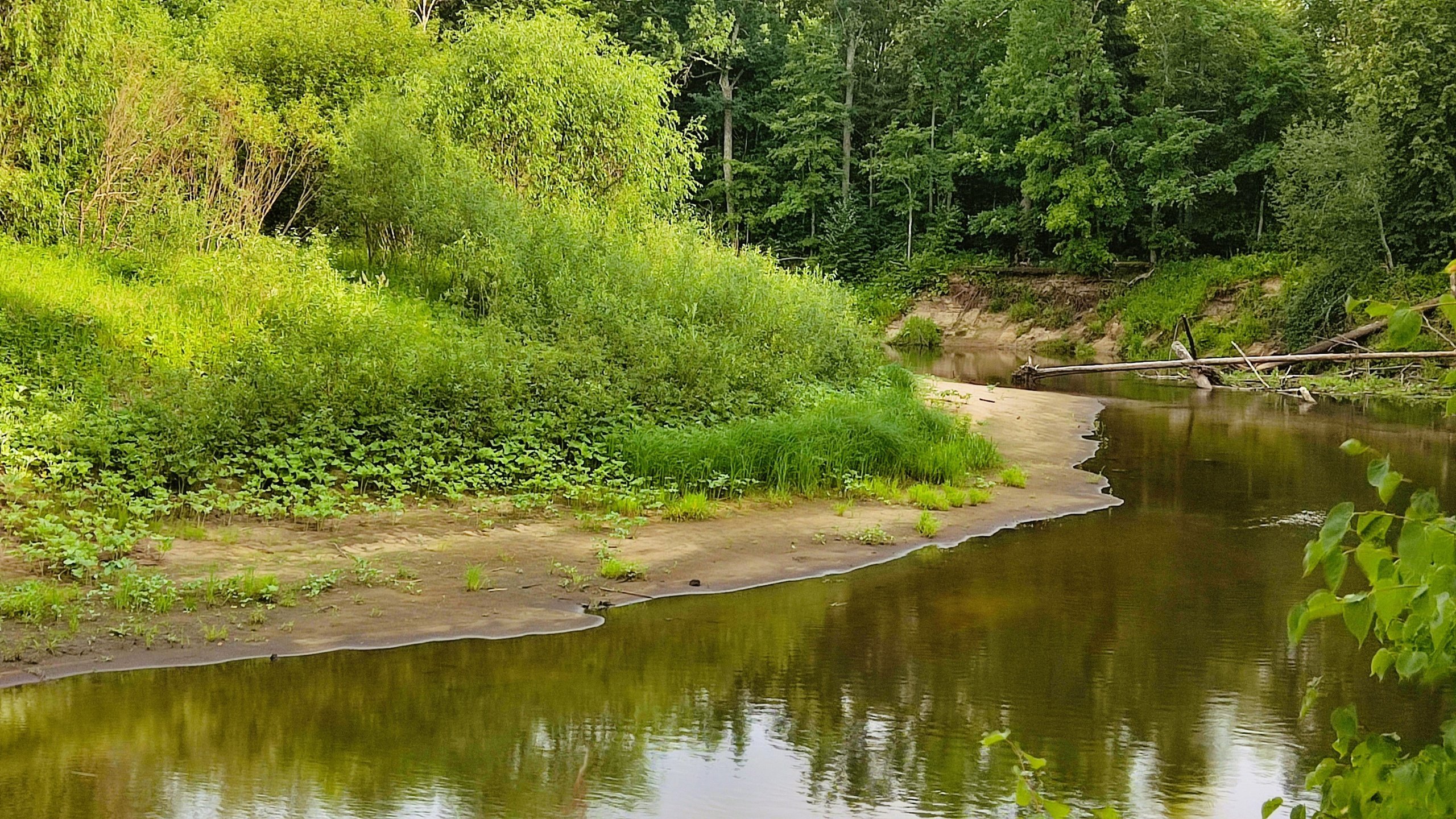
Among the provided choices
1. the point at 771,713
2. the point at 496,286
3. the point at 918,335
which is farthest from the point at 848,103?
the point at 771,713

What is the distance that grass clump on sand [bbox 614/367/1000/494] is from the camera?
1327 centimetres

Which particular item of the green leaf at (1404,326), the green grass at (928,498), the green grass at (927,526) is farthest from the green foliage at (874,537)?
the green leaf at (1404,326)

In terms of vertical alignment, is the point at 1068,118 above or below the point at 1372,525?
above

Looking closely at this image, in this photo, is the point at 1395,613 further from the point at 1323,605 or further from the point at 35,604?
the point at 35,604

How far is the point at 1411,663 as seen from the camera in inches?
107

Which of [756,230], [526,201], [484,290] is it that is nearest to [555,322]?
[484,290]

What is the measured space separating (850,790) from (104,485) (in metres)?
7.25

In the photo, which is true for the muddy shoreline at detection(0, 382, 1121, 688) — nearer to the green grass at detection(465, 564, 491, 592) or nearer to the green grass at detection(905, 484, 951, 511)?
the green grass at detection(465, 564, 491, 592)

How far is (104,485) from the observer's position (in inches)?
426

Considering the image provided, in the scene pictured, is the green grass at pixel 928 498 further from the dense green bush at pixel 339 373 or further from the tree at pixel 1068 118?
the tree at pixel 1068 118

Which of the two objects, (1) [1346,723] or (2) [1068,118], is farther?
(2) [1068,118]

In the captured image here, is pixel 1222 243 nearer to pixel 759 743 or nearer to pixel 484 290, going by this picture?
pixel 484 290

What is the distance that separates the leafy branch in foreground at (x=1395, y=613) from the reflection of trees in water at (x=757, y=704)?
3926 millimetres

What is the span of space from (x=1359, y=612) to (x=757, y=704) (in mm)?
5687
